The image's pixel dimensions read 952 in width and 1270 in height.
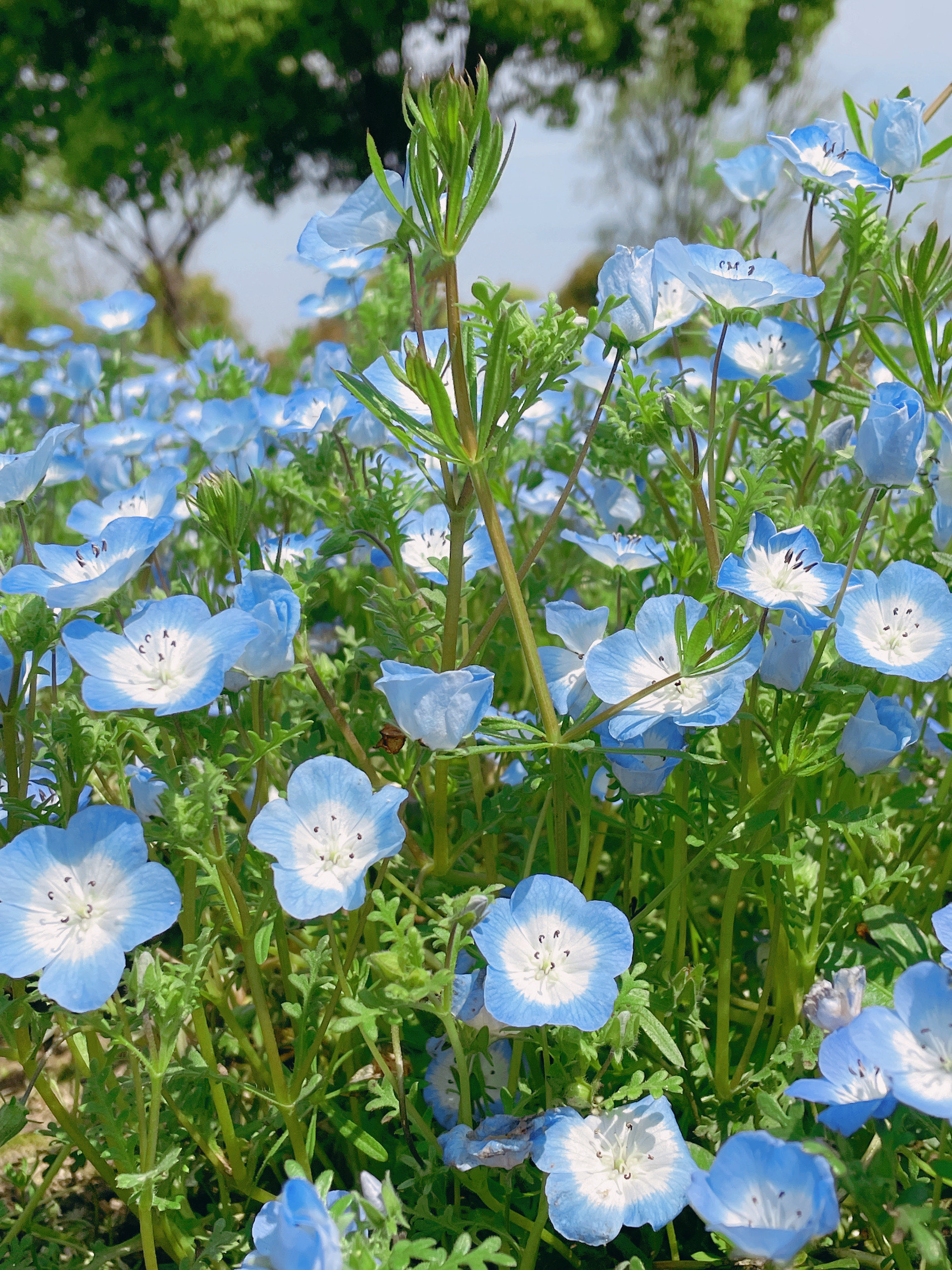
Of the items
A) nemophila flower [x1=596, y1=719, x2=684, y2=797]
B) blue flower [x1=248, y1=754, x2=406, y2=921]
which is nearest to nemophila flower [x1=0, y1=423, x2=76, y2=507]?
blue flower [x1=248, y1=754, x2=406, y2=921]

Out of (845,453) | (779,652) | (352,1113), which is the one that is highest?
(845,453)

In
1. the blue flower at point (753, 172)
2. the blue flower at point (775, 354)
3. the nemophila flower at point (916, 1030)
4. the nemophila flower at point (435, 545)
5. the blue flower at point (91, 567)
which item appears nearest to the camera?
the nemophila flower at point (916, 1030)

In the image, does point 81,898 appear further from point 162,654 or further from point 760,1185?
point 760,1185

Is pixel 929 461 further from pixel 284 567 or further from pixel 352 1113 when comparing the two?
pixel 352 1113

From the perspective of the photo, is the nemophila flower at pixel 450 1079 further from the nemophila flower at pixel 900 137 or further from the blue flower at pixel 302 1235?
the nemophila flower at pixel 900 137

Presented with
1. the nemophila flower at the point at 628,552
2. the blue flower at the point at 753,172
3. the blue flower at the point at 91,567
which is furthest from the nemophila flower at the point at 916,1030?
the blue flower at the point at 753,172

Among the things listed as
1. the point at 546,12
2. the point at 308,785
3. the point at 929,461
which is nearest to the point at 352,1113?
the point at 308,785

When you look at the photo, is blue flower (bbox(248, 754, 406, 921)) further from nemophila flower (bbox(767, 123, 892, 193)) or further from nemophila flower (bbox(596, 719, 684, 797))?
nemophila flower (bbox(767, 123, 892, 193))
